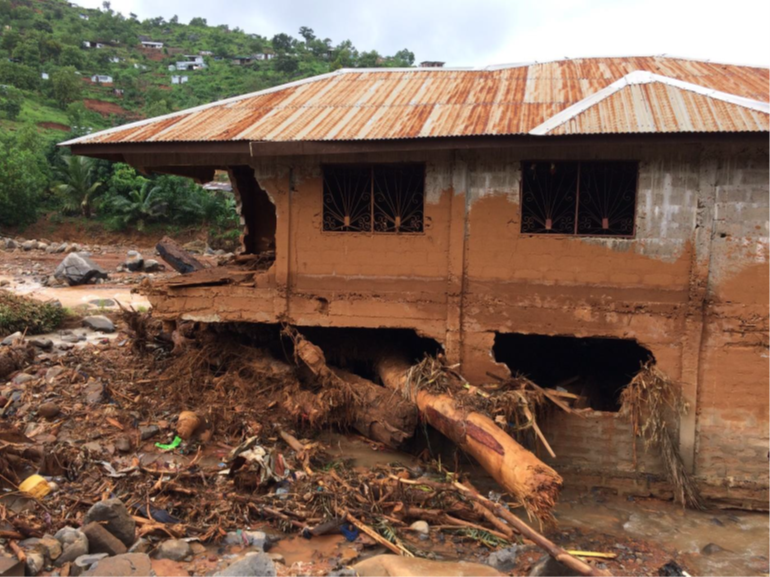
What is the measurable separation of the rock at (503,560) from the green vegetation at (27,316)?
1149cm

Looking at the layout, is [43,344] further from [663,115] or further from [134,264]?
[663,115]

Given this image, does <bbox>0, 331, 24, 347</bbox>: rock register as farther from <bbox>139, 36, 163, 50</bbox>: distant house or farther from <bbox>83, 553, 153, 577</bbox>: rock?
<bbox>139, 36, 163, 50</bbox>: distant house

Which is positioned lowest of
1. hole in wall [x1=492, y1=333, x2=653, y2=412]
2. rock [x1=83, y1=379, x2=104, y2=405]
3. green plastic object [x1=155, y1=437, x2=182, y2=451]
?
green plastic object [x1=155, y1=437, x2=182, y2=451]

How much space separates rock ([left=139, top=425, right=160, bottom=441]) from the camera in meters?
7.93

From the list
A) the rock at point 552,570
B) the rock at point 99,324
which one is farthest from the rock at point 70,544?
the rock at point 99,324

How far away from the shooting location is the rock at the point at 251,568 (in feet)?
15.4

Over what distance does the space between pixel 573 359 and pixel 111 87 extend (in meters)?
62.4

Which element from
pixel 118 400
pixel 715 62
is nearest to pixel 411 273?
pixel 118 400

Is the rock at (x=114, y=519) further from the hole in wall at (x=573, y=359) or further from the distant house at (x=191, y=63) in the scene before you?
the distant house at (x=191, y=63)

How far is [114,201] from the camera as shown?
2894cm

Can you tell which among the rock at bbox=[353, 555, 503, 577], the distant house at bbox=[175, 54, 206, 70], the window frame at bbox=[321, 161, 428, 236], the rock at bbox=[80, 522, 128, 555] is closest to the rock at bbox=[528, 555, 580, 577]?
the rock at bbox=[353, 555, 503, 577]

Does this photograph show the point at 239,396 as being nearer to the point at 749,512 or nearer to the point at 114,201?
the point at 749,512

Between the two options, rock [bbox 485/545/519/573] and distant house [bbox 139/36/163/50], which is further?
distant house [bbox 139/36/163/50]

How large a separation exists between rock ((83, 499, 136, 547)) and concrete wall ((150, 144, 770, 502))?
3.67 m
